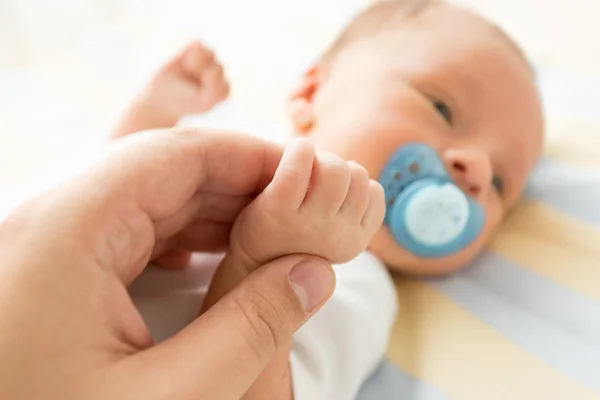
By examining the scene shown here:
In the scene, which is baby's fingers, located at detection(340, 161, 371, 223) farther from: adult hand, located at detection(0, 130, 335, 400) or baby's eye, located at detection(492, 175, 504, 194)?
baby's eye, located at detection(492, 175, 504, 194)

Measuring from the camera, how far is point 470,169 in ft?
2.59

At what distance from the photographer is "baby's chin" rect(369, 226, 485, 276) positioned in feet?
2.61

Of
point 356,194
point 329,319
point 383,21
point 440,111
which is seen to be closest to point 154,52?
point 383,21

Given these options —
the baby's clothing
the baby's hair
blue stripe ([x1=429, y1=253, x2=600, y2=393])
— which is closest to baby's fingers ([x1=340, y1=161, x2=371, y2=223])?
the baby's clothing

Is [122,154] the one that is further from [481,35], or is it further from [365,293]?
[481,35]

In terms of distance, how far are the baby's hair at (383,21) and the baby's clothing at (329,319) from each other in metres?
0.37

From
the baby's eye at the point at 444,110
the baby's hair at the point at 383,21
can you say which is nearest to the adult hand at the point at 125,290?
the baby's eye at the point at 444,110

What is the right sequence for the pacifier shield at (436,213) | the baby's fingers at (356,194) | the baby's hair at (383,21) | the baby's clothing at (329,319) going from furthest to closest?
the baby's hair at (383,21) → the pacifier shield at (436,213) → the baby's clothing at (329,319) → the baby's fingers at (356,194)

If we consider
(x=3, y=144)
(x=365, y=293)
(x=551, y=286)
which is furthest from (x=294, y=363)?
(x=3, y=144)

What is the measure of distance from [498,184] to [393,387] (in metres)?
0.31

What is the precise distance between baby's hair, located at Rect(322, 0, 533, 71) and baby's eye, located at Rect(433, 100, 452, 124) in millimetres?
168

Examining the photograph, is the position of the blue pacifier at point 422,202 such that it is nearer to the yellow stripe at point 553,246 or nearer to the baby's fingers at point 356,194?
the yellow stripe at point 553,246

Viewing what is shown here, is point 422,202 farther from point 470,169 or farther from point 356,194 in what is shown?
point 356,194

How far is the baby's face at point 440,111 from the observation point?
79 centimetres
